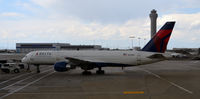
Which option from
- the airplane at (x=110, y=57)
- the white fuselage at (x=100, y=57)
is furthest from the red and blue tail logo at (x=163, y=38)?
the white fuselage at (x=100, y=57)

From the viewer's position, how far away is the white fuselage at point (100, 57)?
24.6 m

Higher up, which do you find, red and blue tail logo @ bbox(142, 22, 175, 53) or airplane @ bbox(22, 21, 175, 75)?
red and blue tail logo @ bbox(142, 22, 175, 53)

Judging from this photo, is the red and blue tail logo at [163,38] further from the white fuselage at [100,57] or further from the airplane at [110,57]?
the white fuselage at [100,57]

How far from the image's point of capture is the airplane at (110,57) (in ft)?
78.9

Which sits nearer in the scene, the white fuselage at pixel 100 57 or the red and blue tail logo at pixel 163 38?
the red and blue tail logo at pixel 163 38

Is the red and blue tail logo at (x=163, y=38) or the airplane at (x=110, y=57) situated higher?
the red and blue tail logo at (x=163, y=38)

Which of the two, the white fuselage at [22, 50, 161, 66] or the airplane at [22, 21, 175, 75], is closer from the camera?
the airplane at [22, 21, 175, 75]

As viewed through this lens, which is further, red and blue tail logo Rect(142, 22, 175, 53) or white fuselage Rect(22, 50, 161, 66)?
white fuselage Rect(22, 50, 161, 66)

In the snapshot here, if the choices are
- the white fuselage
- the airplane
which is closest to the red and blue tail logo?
the airplane

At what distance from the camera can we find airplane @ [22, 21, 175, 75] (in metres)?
24.0

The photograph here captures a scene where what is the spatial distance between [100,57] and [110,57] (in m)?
1.33

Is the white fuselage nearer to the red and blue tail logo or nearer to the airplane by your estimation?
the airplane

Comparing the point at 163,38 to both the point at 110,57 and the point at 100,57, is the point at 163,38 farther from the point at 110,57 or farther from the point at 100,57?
the point at 100,57

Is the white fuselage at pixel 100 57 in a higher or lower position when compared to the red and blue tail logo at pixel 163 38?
lower
